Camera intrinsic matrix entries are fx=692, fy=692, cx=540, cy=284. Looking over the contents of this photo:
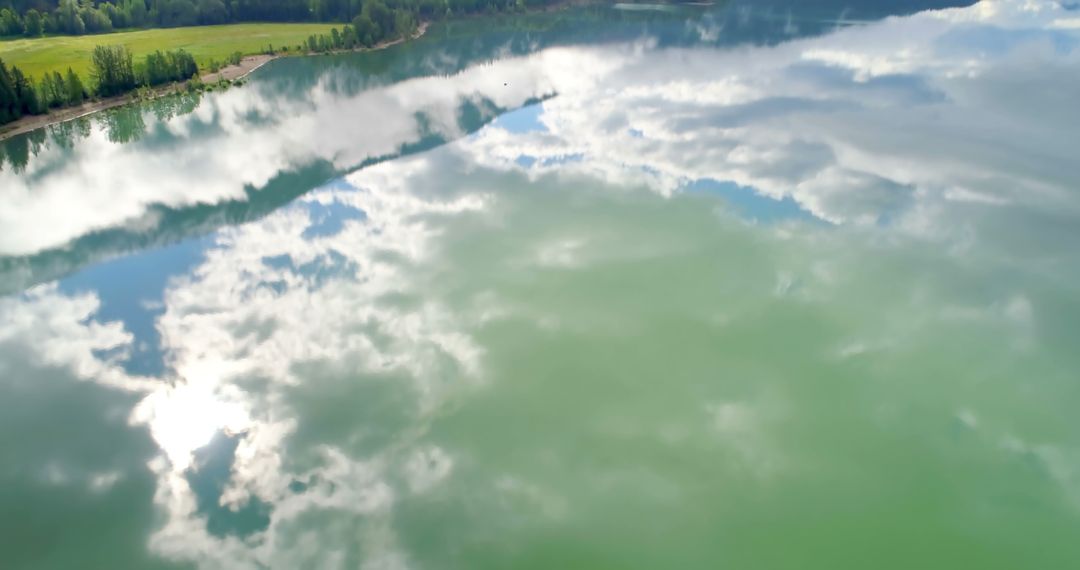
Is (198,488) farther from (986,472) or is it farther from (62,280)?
(986,472)

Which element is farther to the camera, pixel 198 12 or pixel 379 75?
pixel 198 12

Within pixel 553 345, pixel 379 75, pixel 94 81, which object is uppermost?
pixel 94 81

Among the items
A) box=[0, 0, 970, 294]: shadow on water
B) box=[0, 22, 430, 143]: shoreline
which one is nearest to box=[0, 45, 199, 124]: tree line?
box=[0, 22, 430, 143]: shoreline

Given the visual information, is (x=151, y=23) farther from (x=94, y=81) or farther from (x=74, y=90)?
(x=74, y=90)

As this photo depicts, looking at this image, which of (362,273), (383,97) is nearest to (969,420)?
(362,273)

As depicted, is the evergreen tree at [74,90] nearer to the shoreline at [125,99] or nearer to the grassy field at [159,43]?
the shoreline at [125,99]

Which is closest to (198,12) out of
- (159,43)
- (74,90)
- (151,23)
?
(151,23)

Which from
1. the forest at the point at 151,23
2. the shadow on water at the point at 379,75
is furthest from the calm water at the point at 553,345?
the forest at the point at 151,23

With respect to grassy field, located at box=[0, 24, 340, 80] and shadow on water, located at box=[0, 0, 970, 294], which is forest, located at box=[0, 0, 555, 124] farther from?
grassy field, located at box=[0, 24, 340, 80]
